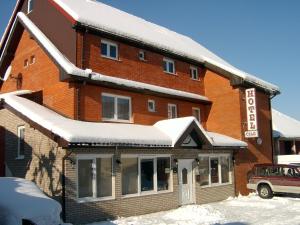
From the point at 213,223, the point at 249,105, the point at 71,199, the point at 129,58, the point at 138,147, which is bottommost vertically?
the point at 213,223

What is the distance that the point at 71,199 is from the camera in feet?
46.9

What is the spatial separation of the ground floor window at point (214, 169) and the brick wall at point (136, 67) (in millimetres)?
4545

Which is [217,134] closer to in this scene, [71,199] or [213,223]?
[213,223]

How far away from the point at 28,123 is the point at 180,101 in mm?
9332

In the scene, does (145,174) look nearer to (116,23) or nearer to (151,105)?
(151,105)

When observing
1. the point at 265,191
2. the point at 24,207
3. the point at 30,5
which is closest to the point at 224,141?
the point at 265,191

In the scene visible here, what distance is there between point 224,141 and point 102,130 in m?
7.99

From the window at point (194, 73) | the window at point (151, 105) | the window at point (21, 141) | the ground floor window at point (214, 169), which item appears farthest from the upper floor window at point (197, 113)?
the window at point (21, 141)

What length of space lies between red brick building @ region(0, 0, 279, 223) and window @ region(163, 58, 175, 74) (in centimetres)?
6

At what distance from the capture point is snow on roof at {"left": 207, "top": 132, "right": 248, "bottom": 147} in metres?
20.8

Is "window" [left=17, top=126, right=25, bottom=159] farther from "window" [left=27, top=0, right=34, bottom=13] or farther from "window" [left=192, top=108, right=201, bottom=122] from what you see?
"window" [left=192, top=108, right=201, bottom=122]

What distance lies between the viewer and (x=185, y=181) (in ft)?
63.4

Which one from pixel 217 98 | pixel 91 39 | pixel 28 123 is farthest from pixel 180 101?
pixel 28 123

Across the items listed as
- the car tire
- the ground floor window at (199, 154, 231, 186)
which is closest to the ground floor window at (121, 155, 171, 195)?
the ground floor window at (199, 154, 231, 186)
